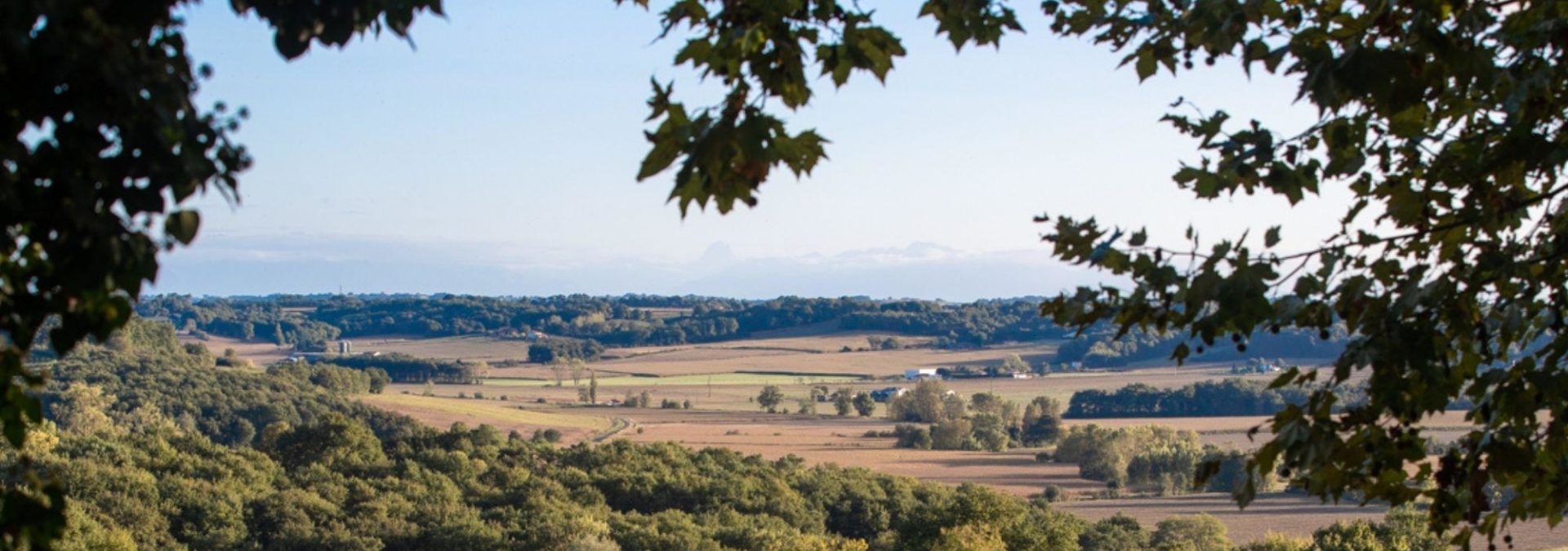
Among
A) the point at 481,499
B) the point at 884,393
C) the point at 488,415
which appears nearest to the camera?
the point at 481,499

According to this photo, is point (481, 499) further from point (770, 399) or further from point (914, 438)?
point (770, 399)

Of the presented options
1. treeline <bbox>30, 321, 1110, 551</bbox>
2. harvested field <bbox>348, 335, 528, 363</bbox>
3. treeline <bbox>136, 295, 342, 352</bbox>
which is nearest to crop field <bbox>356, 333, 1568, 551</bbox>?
harvested field <bbox>348, 335, 528, 363</bbox>

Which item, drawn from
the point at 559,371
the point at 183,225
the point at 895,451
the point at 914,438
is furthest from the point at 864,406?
the point at 183,225

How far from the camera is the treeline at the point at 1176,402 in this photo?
76.2m

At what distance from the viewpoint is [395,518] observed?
29922 millimetres

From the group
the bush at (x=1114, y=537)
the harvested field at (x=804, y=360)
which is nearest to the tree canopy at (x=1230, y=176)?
the bush at (x=1114, y=537)

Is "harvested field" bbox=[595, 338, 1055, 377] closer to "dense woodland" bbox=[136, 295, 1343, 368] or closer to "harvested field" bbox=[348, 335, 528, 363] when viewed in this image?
"dense woodland" bbox=[136, 295, 1343, 368]

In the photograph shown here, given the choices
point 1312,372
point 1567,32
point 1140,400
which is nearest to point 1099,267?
point 1312,372

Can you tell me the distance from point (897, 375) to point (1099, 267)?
299ft

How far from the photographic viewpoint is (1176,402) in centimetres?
7731

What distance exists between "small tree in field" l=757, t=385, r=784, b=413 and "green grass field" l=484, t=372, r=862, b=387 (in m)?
10.5

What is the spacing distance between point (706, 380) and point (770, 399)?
15005 millimetres

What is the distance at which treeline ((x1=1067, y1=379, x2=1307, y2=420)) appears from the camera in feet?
250

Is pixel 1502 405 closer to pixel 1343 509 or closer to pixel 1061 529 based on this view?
pixel 1061 529
